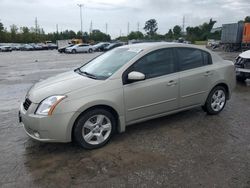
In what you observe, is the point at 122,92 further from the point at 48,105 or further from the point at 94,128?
the point at 48,105

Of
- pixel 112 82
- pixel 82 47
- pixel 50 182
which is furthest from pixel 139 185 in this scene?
pixel 82 47

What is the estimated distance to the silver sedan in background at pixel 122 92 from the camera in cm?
376

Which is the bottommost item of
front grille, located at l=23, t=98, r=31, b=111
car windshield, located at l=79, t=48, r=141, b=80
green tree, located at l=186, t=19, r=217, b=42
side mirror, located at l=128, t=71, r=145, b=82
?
front grille, located at l=23, t=98, r=31, b=111

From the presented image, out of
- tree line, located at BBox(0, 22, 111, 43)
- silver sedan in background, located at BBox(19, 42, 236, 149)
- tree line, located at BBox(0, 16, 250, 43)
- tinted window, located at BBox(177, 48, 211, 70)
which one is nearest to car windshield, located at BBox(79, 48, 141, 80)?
silver sedan in background, located at BBox(19, 42, 236, 149)

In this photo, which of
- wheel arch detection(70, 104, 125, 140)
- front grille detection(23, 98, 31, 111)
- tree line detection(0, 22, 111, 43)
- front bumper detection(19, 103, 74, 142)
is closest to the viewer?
front bumper detection(19, 103, 74, 142)

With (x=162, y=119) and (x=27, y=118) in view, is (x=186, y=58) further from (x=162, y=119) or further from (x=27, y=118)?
(x=27, y=118)

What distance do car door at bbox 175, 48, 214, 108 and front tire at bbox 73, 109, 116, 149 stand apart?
1597mm

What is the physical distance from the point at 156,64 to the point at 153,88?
0.47m

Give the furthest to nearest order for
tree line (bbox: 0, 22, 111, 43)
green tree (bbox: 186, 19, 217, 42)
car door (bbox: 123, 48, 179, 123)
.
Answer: green tree (bbox: 186, 19, 217, 42), tree line (bbox: 0, 22, 111, 43), car door (bbox: 123, 48, 179, 123)

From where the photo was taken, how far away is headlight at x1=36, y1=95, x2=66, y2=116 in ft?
12.1

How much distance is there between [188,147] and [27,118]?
8.16 ft

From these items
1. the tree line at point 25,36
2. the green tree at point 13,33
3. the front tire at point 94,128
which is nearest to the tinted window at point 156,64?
the front tire at point 94,128

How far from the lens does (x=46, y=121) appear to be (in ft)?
12.0

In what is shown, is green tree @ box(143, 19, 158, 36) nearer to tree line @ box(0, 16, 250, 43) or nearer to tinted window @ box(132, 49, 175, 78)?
tree line @ box(0, 16, 250, 43)
